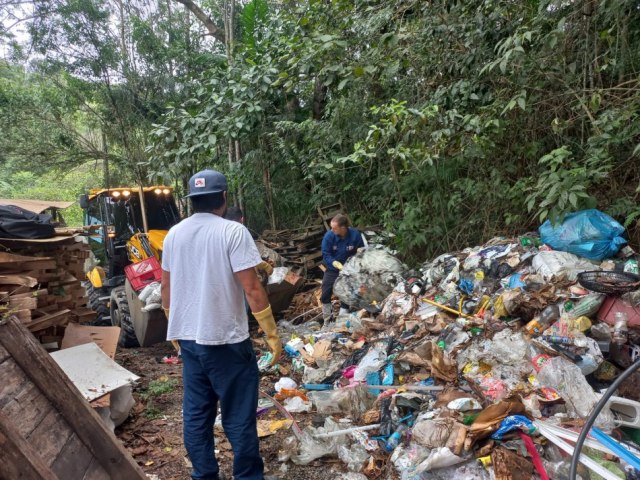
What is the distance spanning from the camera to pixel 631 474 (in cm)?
230

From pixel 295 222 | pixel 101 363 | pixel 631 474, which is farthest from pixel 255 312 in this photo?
pixel 295 222

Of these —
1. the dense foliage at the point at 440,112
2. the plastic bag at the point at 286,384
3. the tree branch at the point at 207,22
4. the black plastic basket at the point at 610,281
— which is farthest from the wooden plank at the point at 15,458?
the tree branch at the point at 207,22

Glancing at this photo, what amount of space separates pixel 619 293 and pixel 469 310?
1.31 meters

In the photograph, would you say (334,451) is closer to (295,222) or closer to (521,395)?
(521,395)

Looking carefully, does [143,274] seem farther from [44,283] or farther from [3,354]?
[3,354]

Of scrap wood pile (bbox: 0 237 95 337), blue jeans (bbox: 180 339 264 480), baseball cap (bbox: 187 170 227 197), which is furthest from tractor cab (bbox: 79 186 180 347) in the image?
blue jeans (bbox: 180 339 264 480)

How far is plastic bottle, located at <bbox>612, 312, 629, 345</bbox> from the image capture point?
3203 mm

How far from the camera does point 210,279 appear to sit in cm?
245

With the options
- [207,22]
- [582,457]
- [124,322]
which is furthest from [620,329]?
[207,22]

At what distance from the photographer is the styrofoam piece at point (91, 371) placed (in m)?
3.17

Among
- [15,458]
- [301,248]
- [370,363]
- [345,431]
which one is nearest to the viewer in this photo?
[15,458]

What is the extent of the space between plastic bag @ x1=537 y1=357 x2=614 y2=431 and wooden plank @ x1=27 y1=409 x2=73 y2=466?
2.84 meters

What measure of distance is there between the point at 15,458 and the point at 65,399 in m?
0.49

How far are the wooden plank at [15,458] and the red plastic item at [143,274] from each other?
14.7 ft
